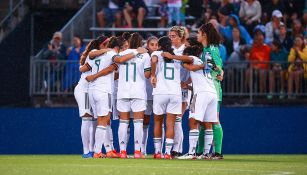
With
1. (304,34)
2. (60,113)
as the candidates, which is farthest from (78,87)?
(304,34)

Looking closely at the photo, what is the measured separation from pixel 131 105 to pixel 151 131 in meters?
5.38

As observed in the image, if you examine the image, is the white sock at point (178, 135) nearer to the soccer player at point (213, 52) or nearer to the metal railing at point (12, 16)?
the soccer player at point (213, 52)

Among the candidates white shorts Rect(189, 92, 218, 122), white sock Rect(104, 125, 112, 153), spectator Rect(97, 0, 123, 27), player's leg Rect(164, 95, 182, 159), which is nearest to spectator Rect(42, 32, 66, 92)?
spectator Rect(97, 0, 123, 27)

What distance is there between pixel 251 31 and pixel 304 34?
1337mm

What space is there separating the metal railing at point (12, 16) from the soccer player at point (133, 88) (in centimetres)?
1025

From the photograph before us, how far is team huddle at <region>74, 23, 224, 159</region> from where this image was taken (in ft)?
62.0

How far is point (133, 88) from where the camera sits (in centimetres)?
1942

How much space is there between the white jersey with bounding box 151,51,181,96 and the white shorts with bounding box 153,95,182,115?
8 cm

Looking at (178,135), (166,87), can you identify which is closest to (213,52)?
(166,87)

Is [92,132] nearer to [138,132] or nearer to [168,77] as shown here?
[138,132]

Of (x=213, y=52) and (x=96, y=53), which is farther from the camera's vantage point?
(x=96, y=53)

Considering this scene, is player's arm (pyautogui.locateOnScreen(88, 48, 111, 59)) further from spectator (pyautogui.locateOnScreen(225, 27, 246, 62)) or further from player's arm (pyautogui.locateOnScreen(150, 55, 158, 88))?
spectator (pyautogui.locateOnScreen(225, 27, 246, 62))

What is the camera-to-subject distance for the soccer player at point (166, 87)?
19156 mm

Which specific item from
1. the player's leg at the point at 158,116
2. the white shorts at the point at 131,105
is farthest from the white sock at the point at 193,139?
the white shorts at the point at 131,105
